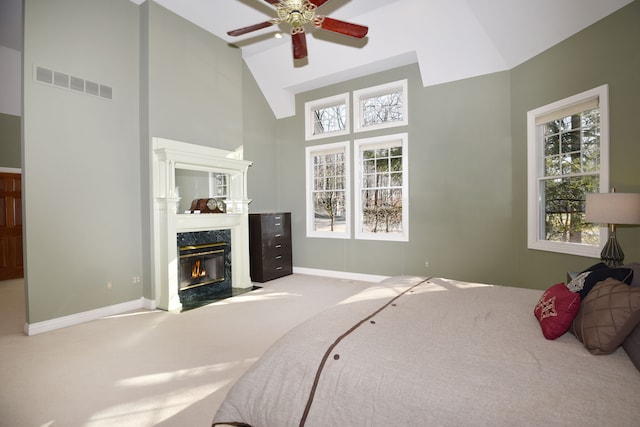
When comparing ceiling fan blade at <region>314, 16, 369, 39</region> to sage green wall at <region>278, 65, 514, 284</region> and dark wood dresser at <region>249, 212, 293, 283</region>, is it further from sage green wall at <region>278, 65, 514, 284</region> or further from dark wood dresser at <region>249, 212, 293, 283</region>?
dark wood dresser at <region>249, 212, 293, 283</region>

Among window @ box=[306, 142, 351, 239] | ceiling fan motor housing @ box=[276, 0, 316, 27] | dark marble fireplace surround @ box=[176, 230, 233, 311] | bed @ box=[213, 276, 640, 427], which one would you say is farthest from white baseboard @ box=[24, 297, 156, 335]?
ceiling fan motor housing @ box=[276, 0, 316, 27]

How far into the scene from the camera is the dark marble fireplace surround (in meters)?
4.34

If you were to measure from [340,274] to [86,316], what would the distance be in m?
3.70

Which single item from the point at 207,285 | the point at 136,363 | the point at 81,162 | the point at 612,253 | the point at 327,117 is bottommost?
the point at 136,363

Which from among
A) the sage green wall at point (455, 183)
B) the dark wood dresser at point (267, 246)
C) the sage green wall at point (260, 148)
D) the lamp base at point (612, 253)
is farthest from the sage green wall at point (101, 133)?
the lamp base at point (612, 253)

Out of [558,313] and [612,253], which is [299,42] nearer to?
[558,313]

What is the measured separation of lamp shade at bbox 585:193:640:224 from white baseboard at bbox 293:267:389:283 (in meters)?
3.11

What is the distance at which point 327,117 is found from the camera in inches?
235

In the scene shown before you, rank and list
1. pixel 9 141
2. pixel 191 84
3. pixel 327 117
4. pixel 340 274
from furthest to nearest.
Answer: pixel 327 117
pixel 9 141
pixel 340 274
pixel 191 84

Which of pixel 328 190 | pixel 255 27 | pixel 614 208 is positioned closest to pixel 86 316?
pixel 255 27

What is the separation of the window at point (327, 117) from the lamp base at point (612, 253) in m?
3.87

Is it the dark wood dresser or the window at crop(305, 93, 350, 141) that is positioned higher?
the window at crop(305, 93, 350, 141)

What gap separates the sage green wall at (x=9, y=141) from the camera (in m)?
5.79

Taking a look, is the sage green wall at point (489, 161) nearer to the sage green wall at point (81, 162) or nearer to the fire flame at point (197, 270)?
the fire flame at point (197, 270)
